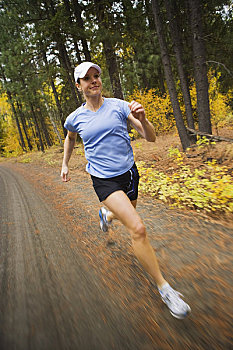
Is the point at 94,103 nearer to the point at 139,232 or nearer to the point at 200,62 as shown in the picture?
the point at 139,232

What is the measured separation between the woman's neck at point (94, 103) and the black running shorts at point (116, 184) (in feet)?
2.71

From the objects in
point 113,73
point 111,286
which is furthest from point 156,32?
point 111,286

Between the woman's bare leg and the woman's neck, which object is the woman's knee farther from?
the woman's neck

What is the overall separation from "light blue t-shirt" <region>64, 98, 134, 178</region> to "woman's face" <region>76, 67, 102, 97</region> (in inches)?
6.8

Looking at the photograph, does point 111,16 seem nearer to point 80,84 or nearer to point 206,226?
point 80,84

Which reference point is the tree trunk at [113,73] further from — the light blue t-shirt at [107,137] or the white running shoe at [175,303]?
the white running shoe at [175,303]

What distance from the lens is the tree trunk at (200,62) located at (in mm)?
5862

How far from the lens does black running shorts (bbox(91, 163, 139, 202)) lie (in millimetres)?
2114

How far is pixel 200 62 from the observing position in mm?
6090

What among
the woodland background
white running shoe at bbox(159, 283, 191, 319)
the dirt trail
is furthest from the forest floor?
the woodland background

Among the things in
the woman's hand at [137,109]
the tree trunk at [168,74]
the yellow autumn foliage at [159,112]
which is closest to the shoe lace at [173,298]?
the woman's hand at [137,109]

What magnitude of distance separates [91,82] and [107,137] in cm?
65

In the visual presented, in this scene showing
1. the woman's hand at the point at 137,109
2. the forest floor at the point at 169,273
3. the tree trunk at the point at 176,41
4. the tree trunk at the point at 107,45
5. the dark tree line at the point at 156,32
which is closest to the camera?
the forest floor at the point at 169,273

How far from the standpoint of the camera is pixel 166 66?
6.75 metres
